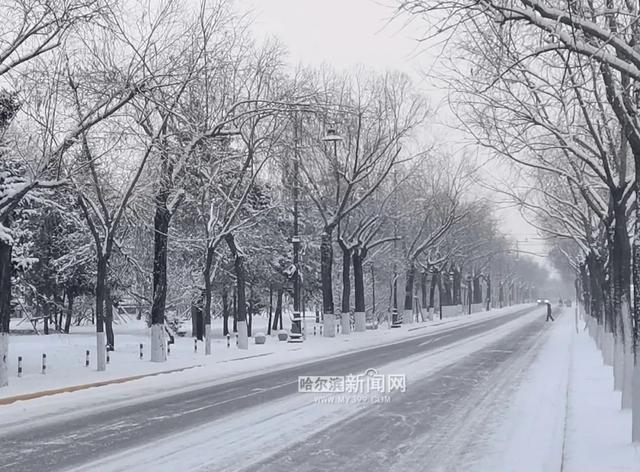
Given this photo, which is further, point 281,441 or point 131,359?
point 131,359

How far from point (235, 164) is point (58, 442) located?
66.7 ft

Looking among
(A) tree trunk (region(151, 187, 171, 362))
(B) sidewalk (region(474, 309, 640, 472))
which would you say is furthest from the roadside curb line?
(B) sidewalk (region(474, 309, 640, 472))

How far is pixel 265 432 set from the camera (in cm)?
1085

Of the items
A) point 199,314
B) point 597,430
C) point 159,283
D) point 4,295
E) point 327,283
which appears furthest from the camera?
point 199,314

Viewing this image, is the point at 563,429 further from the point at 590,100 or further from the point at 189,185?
the point at 189,185

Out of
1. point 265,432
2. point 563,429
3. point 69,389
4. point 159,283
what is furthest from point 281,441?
point 159,283

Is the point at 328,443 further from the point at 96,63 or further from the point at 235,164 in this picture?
the point at 235,164

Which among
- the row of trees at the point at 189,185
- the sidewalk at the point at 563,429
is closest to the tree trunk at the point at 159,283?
the row of trees at the point at 189,185

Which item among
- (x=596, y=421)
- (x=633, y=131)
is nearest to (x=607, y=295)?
(x=596, y=421)

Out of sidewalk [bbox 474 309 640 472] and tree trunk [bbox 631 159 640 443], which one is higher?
tree trunk [bbox 631 159 640 443]

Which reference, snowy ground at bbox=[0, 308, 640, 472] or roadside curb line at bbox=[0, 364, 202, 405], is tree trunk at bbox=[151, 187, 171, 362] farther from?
snowy ground at bbox=[0, 308, 640, 472]

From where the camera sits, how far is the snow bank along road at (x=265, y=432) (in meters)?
8.88

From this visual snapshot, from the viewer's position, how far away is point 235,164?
29.7m

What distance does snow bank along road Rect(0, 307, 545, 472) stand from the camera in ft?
29.1
